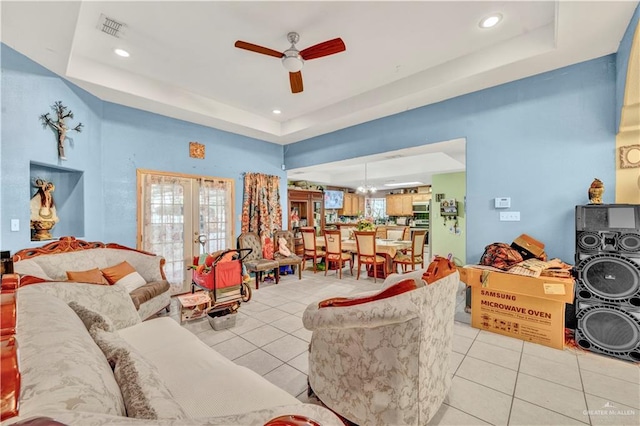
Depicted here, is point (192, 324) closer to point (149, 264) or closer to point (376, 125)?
point (149, 264)

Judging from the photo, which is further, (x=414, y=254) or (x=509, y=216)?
(x=414, y=254)

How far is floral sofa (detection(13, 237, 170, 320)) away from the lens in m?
2.48

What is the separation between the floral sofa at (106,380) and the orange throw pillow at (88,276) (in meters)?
1.10

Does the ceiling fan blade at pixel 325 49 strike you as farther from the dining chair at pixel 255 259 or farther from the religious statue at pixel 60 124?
the dining chair at pixel 255 259

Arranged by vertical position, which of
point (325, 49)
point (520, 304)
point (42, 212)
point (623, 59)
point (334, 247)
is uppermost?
point (325, 49)

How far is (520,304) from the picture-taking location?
2.72 m

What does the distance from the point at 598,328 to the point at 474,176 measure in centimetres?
197

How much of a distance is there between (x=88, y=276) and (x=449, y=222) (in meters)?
6.87

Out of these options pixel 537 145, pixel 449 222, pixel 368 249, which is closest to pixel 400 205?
pixel 449 222

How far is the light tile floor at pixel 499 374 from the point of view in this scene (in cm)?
172

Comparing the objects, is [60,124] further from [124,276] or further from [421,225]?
[421,225]

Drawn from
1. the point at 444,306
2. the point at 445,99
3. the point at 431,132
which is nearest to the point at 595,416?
the point at 444,306

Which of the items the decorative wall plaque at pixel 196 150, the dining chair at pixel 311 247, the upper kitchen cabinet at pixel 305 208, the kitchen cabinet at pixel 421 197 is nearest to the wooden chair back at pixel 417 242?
the dining chair at pixel 311 247

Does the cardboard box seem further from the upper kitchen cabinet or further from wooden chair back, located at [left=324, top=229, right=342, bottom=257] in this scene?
the upper kitchen cabinet
